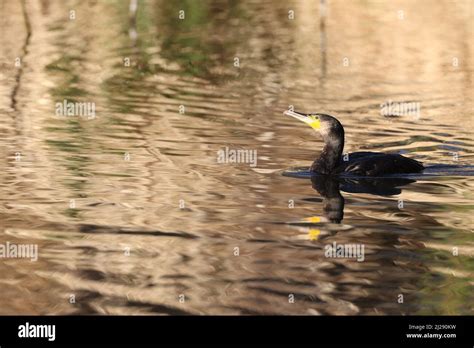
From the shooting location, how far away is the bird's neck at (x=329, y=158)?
1640cm

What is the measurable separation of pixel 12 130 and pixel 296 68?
9762 mm

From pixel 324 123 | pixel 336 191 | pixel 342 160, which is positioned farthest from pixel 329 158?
pixel 336 191

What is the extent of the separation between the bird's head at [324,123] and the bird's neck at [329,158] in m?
→ 0.08

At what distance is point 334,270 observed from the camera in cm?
1178

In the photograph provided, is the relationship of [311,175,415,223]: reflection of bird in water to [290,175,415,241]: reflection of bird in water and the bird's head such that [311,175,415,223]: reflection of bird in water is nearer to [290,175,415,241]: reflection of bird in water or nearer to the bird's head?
[290,175,415,241]: reflection of bird in water

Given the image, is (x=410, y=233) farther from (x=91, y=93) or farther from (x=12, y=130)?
(x=91, y=93)

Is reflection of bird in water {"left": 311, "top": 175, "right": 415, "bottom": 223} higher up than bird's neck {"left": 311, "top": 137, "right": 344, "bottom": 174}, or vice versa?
bird's neck {"left": 311, "top": 137, "right": 344, "bottom": 174}

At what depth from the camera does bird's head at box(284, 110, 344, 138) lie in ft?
54.1

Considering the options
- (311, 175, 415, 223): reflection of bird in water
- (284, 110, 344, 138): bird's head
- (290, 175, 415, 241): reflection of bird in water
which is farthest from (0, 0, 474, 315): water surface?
(284, 110, 344, 138): bird's head

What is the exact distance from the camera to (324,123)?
16.7 m

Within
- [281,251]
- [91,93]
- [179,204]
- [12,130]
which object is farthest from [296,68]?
[281,251]

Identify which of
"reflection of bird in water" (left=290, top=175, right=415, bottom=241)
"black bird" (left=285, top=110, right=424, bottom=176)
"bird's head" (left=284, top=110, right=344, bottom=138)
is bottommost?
"reflection of bird in water" (left=290, top=175, right=415, bottom=241)

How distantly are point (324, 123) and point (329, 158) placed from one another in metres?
0.51

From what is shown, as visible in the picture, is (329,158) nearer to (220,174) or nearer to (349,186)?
(349,186)
